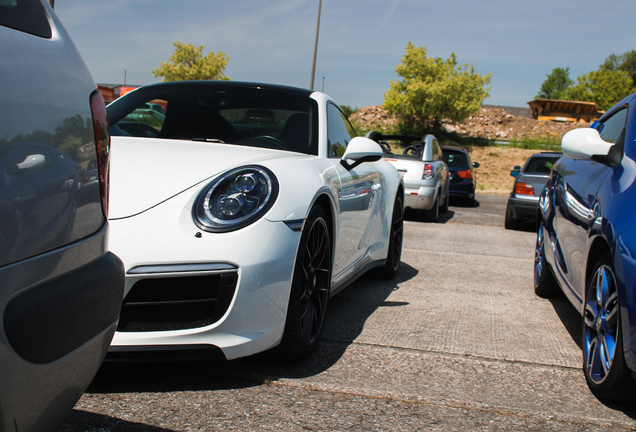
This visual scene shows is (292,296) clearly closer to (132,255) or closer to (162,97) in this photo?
(132,255)

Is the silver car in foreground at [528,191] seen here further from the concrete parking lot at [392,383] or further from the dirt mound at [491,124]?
the dirt mound at [491,124]

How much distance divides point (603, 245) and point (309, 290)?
4.64 ft

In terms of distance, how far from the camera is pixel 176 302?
7.68 feet

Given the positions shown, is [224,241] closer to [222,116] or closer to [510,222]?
[222,116]

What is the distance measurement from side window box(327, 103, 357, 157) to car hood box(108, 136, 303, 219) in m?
0.85

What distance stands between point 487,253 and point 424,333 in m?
3.64

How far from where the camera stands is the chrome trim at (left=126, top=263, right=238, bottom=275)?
2281 millimetres

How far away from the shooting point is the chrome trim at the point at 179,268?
89.8 inches

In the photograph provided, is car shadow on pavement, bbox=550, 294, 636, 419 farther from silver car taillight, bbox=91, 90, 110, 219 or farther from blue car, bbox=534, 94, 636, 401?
silver car taillight, bbox=91, 90, 110, 219

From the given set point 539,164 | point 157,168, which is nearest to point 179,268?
point 157,168

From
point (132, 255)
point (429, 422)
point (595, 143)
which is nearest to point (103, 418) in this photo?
point (132, 255)

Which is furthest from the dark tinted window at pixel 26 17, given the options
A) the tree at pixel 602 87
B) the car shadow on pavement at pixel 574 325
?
the tree at pixel 602 87

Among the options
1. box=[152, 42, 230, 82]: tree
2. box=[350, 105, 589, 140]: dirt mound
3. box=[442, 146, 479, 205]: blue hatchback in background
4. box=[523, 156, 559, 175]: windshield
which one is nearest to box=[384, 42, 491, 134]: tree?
box=[350, 105, 589, 140]: dirt mound

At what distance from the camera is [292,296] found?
8.76 ft
